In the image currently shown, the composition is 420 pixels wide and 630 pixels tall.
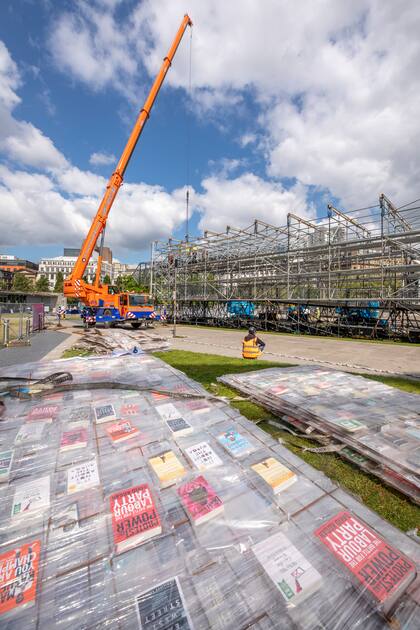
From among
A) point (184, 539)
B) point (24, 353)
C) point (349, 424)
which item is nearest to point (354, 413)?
point (349, 424)

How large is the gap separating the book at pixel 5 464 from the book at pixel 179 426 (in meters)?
1.19

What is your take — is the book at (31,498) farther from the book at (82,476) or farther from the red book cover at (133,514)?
the red book cover at (133,514)

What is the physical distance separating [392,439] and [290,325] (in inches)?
693

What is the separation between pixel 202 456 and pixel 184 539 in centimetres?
70

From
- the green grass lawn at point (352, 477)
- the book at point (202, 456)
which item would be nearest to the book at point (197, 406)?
the book at point (202, 456)

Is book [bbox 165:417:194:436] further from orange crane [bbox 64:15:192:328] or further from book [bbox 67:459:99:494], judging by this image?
orange crane [bbox 64:15:192:328]

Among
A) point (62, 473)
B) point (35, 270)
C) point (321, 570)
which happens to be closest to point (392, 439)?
point (321, 570)

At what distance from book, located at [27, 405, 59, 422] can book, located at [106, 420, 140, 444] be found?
0.63m

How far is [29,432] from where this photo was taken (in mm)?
2389

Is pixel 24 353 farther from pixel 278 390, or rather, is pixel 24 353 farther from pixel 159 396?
pixel 278 390

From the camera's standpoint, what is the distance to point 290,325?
19.7 m

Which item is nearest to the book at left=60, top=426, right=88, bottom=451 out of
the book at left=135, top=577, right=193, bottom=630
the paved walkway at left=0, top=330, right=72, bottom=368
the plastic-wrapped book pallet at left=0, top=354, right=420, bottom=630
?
the plastic-wrapped book pallet at left=0, top=354, right=420, bottom=630

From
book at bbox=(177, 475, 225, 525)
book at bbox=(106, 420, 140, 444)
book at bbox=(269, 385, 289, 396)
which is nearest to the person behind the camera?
book at bbox=(177, 475, 225, 525)

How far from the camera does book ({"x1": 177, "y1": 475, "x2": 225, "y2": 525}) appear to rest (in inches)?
62.4
